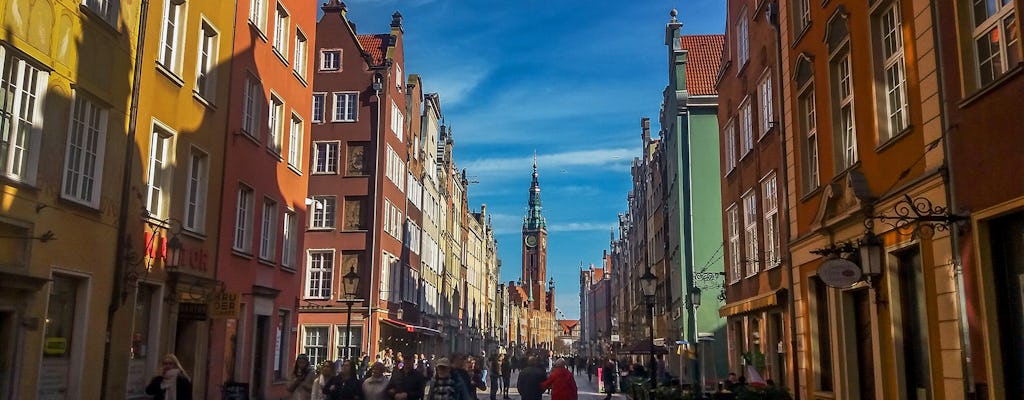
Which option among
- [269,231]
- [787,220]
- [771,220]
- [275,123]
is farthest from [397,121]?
[787,220]

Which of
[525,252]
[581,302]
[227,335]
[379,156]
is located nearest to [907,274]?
[227,335]

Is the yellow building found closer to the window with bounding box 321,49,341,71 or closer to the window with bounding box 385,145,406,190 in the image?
the window with bounding box 385,145,406,190

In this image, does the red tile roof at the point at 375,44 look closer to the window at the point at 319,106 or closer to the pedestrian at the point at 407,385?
the window at the point at 319,106

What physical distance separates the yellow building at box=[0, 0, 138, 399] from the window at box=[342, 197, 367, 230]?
24376 millimetres

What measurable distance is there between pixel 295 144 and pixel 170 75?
8229mm

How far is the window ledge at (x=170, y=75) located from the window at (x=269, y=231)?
5517 mm

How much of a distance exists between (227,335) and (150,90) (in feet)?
21.0

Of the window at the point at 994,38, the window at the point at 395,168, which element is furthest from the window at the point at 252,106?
the window at the point at 395,168

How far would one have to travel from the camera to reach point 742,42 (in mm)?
22609

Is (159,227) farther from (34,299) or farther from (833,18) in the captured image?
(833,18)

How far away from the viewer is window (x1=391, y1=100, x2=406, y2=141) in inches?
1613

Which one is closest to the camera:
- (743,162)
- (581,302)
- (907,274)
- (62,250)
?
(907,274)

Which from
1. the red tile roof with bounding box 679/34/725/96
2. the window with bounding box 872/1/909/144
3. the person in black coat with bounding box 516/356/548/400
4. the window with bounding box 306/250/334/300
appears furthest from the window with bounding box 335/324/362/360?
the window with bounding box 872/1/909/144

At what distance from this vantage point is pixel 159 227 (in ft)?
51.8
